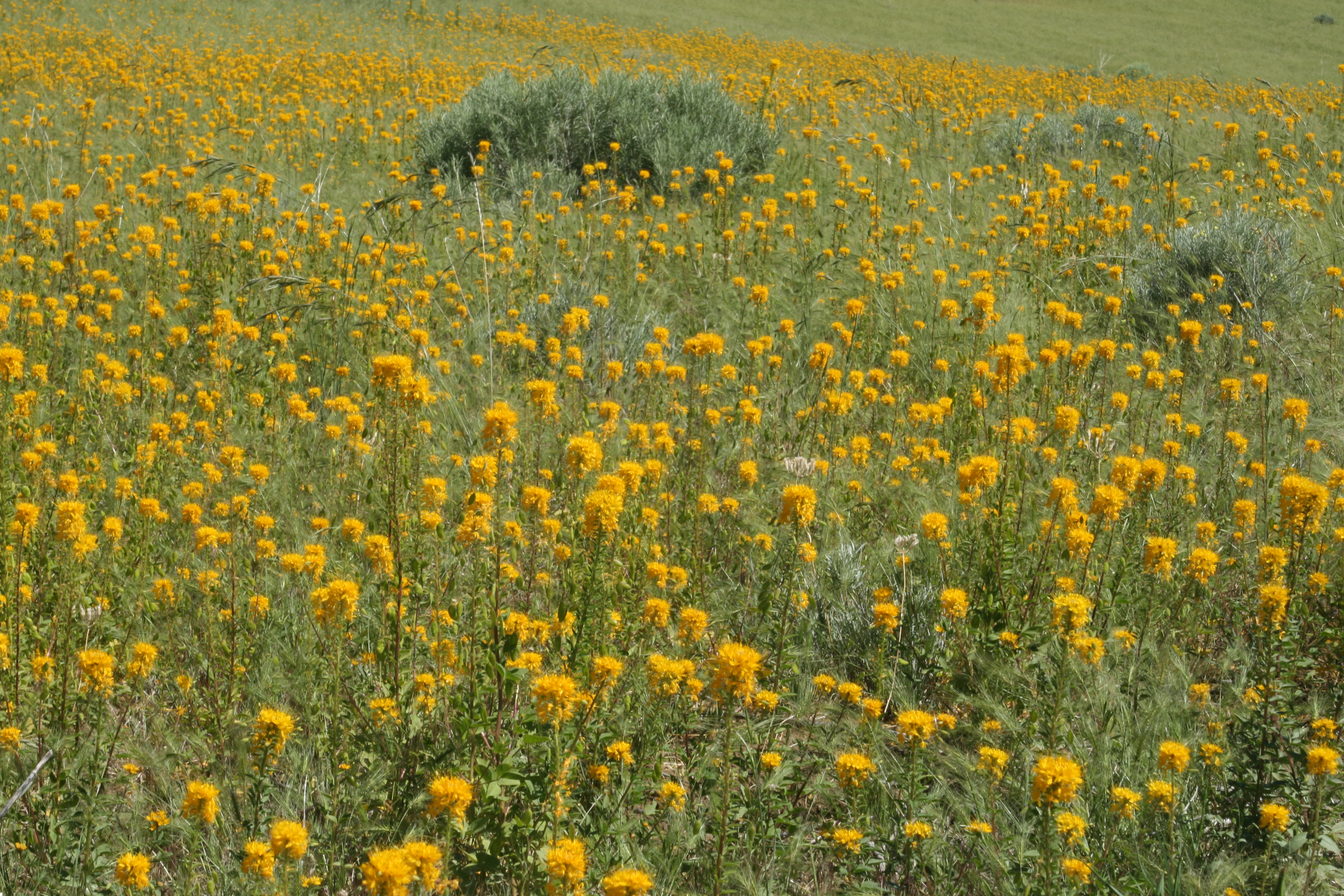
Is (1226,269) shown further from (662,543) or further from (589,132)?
(589,132)

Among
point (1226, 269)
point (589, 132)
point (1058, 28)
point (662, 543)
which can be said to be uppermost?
point (1058, 28)

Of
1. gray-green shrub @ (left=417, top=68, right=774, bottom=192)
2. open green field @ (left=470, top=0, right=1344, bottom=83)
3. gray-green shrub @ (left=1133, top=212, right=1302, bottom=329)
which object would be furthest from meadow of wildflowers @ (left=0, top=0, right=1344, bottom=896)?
open green field @ (left=470, top=0, right=1344, bottom=83)

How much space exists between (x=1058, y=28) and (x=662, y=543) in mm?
38493

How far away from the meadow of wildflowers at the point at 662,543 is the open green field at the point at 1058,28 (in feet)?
73.3

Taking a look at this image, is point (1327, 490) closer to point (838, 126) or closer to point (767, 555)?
point (767, 555)

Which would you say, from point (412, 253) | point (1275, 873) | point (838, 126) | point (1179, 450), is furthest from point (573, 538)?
point (838, 126)

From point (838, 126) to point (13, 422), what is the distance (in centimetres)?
911

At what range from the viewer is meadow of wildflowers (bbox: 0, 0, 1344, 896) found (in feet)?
8.38

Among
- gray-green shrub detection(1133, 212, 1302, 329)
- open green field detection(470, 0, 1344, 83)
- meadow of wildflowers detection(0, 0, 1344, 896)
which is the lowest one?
meadow of wildflowers detection(0, 0, 1344, 896)

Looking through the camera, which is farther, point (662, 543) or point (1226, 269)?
point (1226, 269)

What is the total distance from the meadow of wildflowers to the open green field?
22.4m

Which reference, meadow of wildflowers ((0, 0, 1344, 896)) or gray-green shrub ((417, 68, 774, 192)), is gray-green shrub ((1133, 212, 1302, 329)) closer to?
meadow of wildflowers ((0, 0, 1344, 896))

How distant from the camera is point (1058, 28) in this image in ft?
119

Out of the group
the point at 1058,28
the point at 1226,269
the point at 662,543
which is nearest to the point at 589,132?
the point at 1226,269
